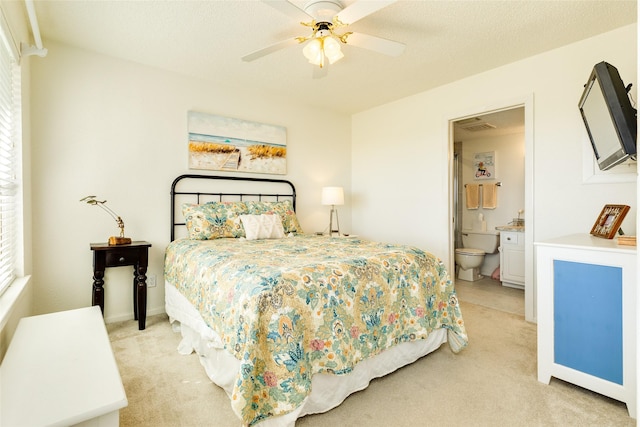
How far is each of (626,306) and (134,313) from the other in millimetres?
3569

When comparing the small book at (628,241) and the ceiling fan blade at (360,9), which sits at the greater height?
the ceiling fan blade at (360,9)

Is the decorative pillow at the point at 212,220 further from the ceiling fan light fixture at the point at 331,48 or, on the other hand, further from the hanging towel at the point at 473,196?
the hanging towel at the point at 473,196

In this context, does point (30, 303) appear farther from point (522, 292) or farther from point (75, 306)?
point (522, 292)

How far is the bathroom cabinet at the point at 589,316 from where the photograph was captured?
1.64 m

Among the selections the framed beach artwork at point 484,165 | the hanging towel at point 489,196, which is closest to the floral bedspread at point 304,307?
the hanging towel at point 489,196

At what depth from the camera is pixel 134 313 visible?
2.96 meters

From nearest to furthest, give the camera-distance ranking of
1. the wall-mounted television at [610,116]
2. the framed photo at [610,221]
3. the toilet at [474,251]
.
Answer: the wall-mounted television at [610,116]
the framed photo at [610,221]
the toilet at [474,251]

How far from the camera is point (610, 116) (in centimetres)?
181

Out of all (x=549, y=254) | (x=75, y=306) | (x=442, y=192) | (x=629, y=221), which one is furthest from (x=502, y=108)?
(x=75, y=306)

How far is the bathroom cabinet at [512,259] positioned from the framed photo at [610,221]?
192cm

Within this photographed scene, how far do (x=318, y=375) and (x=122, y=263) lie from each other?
6.42 feet

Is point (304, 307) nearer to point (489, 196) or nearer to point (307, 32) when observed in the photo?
point (307, 32)

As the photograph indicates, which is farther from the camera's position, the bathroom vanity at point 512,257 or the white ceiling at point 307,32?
the bathroom vanity at point 512,257

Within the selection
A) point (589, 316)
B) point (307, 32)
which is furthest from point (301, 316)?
point (307, 32)
